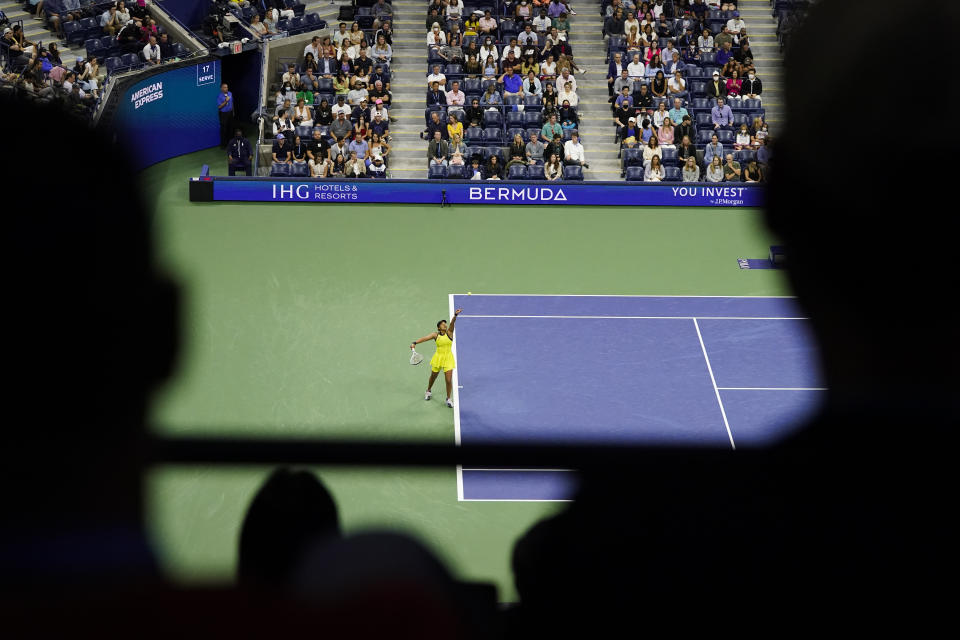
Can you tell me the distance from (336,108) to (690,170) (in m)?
7.59

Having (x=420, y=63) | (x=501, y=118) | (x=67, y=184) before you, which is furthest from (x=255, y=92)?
(x=67, y=184)

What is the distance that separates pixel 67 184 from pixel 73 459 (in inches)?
9.3

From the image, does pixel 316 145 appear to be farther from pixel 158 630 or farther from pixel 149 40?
pixel 158 630

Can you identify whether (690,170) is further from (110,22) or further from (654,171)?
(110,22)

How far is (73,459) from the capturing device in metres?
0.95

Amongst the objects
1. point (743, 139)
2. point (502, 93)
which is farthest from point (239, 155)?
point (743, 139)

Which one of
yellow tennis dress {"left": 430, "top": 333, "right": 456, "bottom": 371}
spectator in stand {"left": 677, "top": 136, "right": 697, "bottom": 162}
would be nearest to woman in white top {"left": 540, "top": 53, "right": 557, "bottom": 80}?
spectator in stand {"left": 677, "top": 136, "right": 697, "bottom": 162}

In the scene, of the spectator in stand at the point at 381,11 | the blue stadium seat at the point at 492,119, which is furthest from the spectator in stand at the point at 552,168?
the spectator in stand at the point at 381,11

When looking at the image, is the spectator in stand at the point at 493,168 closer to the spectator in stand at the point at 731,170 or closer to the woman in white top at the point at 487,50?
the woman in white top at the point at 487,50

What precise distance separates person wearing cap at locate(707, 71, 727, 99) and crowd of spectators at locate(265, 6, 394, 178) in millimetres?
7211

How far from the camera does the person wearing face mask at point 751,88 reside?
24.6 m

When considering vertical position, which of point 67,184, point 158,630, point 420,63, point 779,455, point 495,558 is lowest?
point 495,558

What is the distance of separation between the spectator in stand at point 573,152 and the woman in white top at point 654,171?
4.47ft

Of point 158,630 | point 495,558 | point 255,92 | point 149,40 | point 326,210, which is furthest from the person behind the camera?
point 255,92
